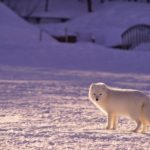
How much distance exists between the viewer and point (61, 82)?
1959 cm

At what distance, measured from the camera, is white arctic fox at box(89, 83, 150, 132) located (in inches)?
398

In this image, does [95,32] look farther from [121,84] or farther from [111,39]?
[121,84]

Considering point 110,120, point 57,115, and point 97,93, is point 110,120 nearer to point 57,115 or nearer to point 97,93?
point 97,93

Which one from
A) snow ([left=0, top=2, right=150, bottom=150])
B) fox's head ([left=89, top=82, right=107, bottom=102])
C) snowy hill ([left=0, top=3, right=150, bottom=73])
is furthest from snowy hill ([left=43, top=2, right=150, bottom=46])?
fox's head ([left=89, top=82, right=107, bottom=102])

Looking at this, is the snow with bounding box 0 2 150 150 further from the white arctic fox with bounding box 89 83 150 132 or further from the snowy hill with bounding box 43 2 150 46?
the white arctic fox with bounding box 89 83 150 132

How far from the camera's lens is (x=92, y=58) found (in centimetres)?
2811

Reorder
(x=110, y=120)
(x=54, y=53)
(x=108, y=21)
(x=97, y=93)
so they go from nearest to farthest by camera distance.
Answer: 1. (x=97, y=93)
2. (x=110, y=120)
3. (x=54, y=53)
4. (x=108, y=21)

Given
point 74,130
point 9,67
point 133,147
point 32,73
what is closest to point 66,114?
point 74,130

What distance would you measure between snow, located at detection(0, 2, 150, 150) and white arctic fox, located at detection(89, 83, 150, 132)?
0.20m

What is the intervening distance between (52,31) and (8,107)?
23.9m

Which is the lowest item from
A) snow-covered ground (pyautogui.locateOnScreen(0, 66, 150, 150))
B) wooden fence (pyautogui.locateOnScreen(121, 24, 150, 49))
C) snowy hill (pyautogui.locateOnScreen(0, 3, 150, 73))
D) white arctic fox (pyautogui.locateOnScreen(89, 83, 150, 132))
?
snow-covered ground (pyautogui.locateOnScreen(0, 66, 150, 150))

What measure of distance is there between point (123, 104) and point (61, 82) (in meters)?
9.40

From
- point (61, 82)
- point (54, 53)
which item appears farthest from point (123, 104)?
point (54, 53)

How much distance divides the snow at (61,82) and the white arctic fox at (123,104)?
199mm
